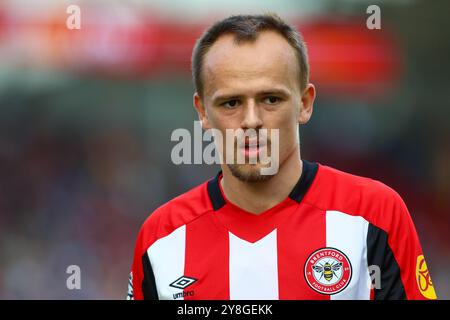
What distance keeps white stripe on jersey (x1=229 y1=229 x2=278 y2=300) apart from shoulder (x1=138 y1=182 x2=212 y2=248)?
21cm

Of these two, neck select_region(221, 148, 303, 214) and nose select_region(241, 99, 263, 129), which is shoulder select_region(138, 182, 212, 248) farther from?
nose select_region(241, 99, 263, 129)

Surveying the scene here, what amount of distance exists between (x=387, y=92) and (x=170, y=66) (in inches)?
108

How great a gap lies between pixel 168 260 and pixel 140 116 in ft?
21.3

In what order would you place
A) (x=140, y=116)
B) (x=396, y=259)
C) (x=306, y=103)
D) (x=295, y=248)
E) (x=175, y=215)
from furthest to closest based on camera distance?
(x=140, y=116) < (x=175, y=215) < (x=306, y=103) < (x=295, y=248) < (x=396, y=259)

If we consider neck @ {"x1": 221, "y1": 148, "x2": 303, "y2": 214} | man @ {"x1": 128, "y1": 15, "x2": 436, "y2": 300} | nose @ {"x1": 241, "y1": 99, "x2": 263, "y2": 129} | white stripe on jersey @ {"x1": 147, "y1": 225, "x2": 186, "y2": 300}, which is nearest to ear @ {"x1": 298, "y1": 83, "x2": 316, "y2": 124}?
man @ {"x1": 128, "y1": 15, "x2": 436, "y2": 300}

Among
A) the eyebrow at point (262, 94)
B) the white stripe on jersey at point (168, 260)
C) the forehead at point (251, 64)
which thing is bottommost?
the white stripe on jersey at point (168, 260)

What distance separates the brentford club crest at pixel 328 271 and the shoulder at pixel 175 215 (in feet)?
1.51

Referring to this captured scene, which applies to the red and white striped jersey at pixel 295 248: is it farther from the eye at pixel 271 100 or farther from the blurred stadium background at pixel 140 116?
the blurred stadium background at pixel 140 116

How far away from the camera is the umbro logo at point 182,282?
254 cm

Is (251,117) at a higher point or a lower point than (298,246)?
higher

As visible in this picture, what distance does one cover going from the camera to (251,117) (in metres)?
2.38

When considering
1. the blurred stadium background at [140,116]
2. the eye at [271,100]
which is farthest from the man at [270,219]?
the blurred stadium background at [140,116]

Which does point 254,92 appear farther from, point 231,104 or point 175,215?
point 175,215

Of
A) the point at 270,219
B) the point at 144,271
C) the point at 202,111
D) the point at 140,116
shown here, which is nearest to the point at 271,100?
the point at 202,111
